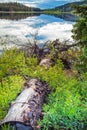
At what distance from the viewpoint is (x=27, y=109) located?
30.6 feet

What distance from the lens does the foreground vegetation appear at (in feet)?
28.2

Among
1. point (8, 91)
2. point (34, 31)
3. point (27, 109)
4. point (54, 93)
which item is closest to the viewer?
point (27, 109)

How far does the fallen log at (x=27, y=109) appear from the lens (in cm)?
878

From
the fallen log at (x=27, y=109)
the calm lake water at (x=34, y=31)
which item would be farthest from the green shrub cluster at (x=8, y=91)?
the calm lake water at (x=34, y=31)

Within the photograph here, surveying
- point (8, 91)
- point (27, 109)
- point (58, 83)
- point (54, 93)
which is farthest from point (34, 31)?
point (27, 109)

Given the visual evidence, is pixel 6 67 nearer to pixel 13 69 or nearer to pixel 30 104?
pixel 13 69

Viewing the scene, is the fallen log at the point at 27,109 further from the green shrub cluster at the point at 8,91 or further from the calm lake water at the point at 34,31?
the calm lake water at the point at 34,31

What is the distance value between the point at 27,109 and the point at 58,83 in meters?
3.26

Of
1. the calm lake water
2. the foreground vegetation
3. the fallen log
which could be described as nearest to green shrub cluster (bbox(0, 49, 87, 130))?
the foreground vegetation

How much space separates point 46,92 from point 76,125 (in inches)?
134

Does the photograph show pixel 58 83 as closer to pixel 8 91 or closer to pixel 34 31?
pixel 8 91

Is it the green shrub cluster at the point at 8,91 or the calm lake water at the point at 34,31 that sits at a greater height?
the green shrub cluster at the point at 8,91

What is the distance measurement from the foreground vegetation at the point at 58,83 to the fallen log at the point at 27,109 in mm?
198

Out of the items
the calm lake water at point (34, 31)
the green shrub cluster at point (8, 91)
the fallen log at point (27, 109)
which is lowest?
the calm lake water at point (34, 31)
